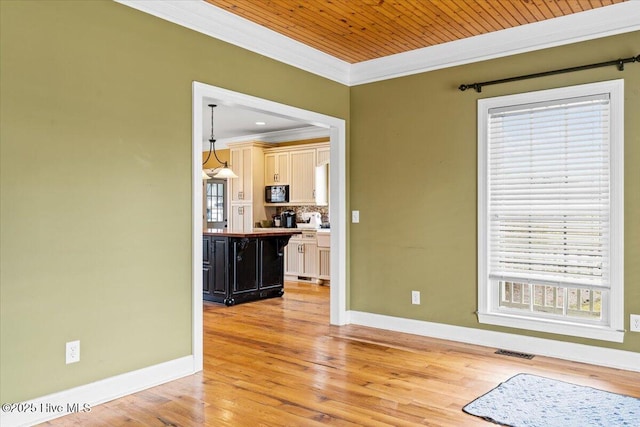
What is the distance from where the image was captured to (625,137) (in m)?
3.70

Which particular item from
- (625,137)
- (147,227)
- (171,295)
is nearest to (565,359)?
(625,137)

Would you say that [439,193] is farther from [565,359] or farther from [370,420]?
[370,420]

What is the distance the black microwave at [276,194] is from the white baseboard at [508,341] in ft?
14.1

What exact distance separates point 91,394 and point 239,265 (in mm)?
3432

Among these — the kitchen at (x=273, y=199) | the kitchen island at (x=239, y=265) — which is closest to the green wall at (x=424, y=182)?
the kitchen island at (x=239, y=265)

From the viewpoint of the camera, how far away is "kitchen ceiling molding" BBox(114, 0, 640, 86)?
3.58 meters

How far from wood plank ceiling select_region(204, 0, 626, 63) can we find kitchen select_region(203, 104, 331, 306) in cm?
311

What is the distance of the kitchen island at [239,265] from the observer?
6.30 metres

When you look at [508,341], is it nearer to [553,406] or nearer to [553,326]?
[553,326]

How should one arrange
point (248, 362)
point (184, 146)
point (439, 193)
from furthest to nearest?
point (439, 193), point (248, 362), point (184, 146)

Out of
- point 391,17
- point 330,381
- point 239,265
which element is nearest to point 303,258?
point 239,265

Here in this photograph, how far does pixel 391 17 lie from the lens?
152 inches

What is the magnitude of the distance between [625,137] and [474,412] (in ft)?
7.79

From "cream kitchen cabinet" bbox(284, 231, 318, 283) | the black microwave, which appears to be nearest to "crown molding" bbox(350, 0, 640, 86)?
"cream kitchen cabinet" bbox(284, 231, 318, 283)
